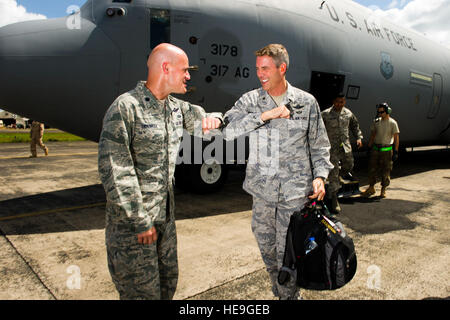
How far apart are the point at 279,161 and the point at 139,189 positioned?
3.93 feet

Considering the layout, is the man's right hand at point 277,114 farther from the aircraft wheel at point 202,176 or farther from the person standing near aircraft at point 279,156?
the aircraft wheel at point 202,176

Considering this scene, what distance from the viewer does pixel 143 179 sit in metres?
1.90

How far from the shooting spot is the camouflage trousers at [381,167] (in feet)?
22.0

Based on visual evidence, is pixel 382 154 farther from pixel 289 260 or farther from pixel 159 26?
pixel 289 260

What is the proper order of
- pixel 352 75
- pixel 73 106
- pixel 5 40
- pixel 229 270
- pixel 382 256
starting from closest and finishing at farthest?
Result: pixel 229 270 < pixel 382 256 < pixel 5 40 < pixel 73 106 < pixel 352 75

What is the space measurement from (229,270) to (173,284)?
4.45 feet

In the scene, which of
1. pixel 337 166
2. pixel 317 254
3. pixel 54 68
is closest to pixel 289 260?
pixel 317 254

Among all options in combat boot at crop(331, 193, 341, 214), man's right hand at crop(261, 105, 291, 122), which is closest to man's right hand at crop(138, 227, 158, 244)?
man's right hand at crop(261, 105, 291, 122)

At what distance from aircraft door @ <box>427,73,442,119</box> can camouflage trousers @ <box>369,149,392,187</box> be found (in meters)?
4.47

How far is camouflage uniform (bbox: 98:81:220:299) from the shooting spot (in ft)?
5.75

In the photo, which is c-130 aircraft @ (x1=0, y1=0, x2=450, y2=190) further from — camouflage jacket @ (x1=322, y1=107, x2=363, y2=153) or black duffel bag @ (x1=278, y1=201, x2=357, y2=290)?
black duffel bag @ (x1=278, y1=201, x2=357, y2=290)

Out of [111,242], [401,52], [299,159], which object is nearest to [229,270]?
[299,159]

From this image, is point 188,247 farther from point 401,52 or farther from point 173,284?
point 401,52

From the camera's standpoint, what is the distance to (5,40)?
4219 millimetres
